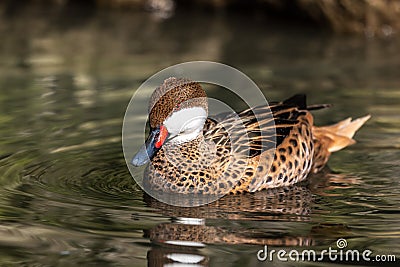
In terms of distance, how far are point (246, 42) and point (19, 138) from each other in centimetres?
445

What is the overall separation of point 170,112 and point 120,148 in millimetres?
1481

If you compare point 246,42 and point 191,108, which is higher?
point 246,42

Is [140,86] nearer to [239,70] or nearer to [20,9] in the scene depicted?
[239,70]

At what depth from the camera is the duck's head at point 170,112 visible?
7004 millimetres

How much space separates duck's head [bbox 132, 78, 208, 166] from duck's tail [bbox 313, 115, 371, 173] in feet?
4.35

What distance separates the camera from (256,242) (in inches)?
246

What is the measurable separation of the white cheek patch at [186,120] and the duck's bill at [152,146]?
0.21ft

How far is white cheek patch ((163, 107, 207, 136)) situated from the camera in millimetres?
7109

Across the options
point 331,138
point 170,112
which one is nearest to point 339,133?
→ point 331,138

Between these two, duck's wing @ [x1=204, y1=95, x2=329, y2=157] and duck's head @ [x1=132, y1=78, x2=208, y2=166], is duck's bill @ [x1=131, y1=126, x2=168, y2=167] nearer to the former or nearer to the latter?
duck's head @ [x1=132, y1=78, x2=208, y2=166]

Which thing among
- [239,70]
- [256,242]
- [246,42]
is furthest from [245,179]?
[246,42]

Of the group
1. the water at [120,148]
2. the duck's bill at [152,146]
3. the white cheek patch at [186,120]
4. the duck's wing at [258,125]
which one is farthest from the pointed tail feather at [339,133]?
the duck's bill at [152,146]

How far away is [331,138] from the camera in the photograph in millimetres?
8344

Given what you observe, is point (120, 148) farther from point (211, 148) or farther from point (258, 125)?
point (258, 125)
